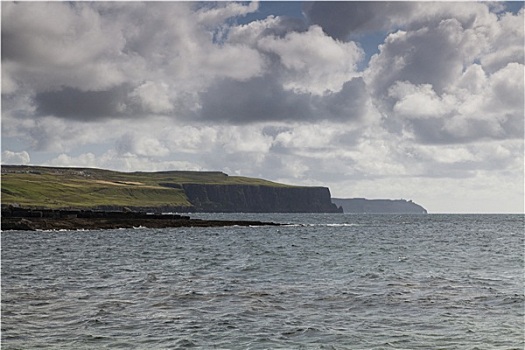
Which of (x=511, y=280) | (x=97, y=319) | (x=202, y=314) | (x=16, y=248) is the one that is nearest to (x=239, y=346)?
(x=202, y=314)

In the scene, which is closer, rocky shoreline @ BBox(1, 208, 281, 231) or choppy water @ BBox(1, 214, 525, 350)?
choppy water @ BBox(1, 214, 525, 350)

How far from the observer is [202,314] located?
27.9 m

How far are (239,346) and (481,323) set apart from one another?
11.4 m

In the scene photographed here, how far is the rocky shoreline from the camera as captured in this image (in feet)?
398

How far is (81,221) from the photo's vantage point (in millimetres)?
132625

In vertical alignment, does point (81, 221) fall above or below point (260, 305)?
above

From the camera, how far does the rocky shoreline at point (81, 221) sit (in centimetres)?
12125

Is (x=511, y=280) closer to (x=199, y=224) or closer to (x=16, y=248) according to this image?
(x=16, y=248)

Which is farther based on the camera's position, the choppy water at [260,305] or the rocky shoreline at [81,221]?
the rocky shoreline at [81,221]

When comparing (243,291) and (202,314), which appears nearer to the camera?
(202,314)

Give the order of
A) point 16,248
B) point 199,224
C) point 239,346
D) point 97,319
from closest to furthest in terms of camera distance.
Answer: point 239,346
point 97,319
point 16,248
point 199,224

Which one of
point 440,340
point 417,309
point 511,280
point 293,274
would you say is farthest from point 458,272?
point 440,340

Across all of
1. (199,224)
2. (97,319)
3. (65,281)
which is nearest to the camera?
(97,319)

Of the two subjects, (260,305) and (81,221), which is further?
(81,221)
